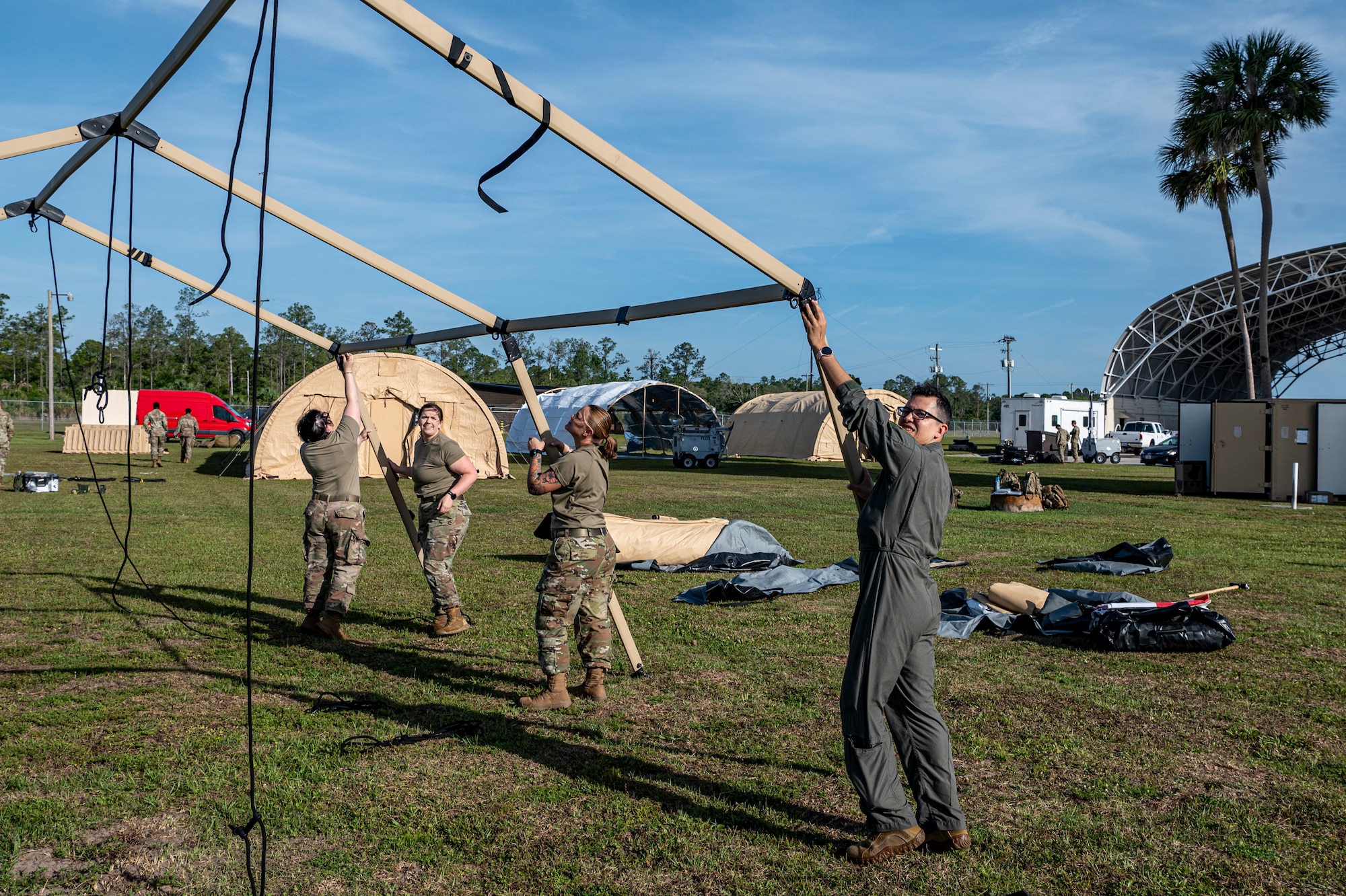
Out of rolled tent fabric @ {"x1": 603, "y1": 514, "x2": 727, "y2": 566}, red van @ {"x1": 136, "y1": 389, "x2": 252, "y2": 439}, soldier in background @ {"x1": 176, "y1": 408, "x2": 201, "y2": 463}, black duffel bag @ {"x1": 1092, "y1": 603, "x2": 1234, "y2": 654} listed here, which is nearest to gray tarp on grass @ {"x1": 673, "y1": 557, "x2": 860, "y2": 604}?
rolled tent fabric @ {"x1": 603, "y1": 514, "x2": 727, "y2": 566}

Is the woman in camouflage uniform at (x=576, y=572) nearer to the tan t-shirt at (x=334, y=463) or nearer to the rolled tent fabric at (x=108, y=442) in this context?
the tan t-shirt at (x=334, y=463)

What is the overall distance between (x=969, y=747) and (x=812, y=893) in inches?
80.7

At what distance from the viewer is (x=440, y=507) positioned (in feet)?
26.0

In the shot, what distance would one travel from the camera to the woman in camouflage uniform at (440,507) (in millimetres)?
7934

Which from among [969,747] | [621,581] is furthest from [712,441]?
[969,747]

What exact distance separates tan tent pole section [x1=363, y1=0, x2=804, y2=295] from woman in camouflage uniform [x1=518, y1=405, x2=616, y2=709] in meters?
2.02

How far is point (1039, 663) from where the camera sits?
7.32 metres

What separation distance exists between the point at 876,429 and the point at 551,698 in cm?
322

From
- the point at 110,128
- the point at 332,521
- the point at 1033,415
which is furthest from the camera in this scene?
the point at 1033,415

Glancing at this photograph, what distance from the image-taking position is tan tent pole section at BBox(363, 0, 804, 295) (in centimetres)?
369

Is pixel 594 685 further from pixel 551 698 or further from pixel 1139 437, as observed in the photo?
pixel 1139 437

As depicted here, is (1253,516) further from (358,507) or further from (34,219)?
(34,219)

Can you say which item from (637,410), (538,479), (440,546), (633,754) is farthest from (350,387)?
(637,410)

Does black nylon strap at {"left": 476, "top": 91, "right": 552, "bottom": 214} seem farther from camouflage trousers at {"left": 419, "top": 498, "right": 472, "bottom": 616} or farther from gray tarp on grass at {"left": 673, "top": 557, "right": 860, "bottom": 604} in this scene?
gray tarp on grass at {"left": 673, "top": 557, "right": 860, "bottom": 604}
